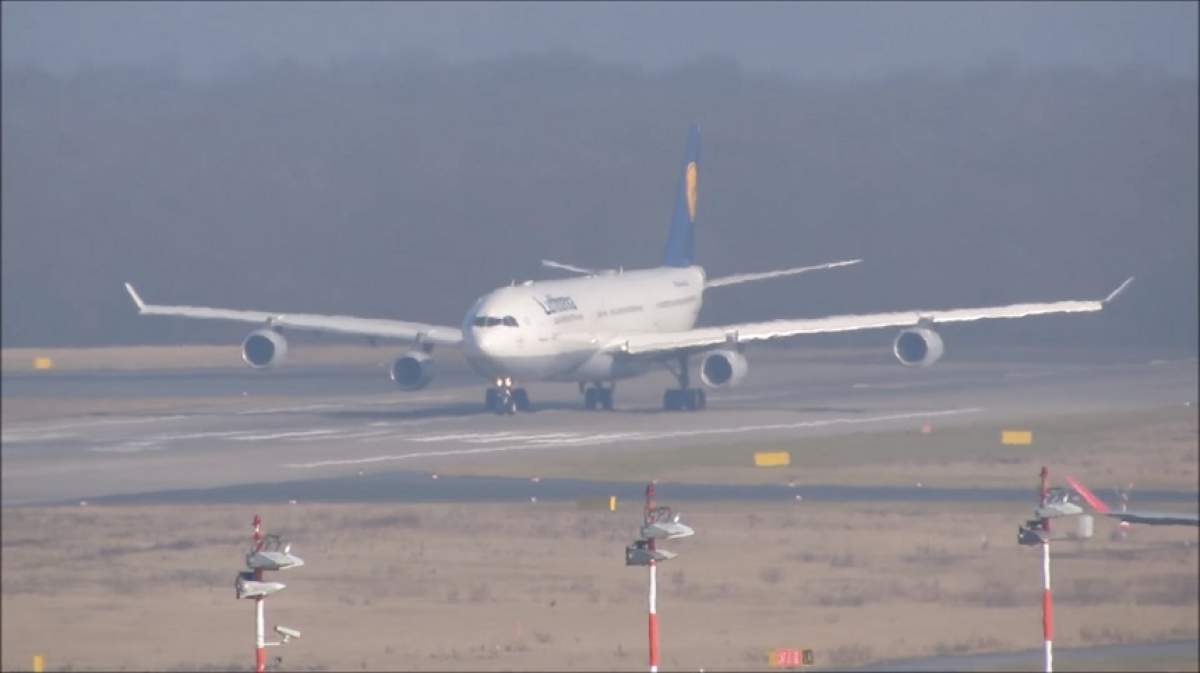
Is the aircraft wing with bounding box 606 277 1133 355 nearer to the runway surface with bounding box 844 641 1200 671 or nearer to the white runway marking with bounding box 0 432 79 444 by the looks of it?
the white runway marking with bounding box 0 432 79 444

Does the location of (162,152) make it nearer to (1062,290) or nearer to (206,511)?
(1062,290)

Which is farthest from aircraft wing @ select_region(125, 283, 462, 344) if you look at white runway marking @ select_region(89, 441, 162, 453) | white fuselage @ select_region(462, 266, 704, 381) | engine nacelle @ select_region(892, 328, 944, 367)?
white runway marking @ select_region(89, 441, 162, 453)

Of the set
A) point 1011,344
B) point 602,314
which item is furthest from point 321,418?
point 1011,344

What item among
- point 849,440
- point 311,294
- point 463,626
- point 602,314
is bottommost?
point 463,626

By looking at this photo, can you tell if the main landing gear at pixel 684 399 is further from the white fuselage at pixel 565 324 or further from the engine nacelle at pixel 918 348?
the engine nacelle at pixel 918 348

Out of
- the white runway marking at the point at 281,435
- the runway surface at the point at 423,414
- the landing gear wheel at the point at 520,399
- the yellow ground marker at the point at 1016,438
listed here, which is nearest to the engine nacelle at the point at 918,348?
the runway surface at the point at 423,414
